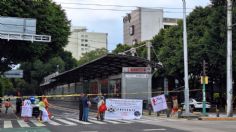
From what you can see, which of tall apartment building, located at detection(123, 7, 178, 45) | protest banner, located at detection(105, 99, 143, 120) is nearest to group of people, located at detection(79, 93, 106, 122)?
protest banner, located at detection(105, 99, 143, 120)

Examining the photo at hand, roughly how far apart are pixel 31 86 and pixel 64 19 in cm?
7429

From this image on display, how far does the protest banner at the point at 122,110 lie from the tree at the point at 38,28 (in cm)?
904

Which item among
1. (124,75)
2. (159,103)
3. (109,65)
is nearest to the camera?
(159,103)

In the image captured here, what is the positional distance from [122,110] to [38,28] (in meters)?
9.97

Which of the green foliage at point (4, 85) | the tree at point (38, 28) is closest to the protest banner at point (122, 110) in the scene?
the tree at point (38, 28)

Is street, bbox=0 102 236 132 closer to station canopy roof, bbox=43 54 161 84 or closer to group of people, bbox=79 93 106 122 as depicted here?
group of people, bbox=79 93 106 122

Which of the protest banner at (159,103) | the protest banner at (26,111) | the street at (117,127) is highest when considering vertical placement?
the protest banner at (159,103)

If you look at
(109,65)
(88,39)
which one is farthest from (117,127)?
(88,39)

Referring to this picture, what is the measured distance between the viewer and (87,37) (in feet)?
533

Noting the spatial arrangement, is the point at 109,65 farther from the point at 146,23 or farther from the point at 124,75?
the point at 146,23

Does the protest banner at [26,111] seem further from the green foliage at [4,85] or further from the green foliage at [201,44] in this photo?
the green foliage at [4,85]

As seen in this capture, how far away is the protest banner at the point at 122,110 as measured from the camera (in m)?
30.9

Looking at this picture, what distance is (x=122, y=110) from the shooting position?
31016 mm

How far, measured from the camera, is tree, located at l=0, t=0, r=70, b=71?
34.1 meters
